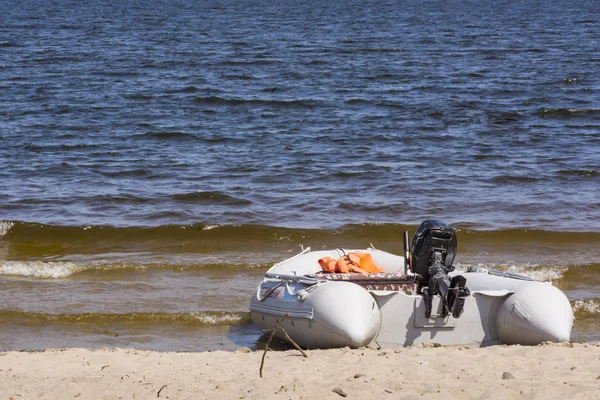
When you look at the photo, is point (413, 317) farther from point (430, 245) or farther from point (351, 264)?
point (351, 264)

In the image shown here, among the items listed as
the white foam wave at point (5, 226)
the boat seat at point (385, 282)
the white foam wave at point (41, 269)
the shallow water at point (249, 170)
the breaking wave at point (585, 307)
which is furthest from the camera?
the white foam wave at point (5, 226)

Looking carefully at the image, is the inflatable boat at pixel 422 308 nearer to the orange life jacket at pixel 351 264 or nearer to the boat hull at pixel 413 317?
the boat hull at pixel 413 317

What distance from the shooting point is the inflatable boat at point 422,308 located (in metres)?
7.68

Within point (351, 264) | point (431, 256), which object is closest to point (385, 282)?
point (431, 256)

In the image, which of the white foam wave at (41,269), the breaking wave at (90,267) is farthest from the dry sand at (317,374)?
the breaking wave at (90,267)

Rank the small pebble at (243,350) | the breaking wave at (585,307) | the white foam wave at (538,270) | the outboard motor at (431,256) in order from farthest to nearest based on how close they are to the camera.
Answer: the white foam wave at (538,270) < the breaking wave at (585,307) < the small pebble at (243,350) < the outboard motor at (431,256)

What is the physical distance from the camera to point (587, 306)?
979 cm

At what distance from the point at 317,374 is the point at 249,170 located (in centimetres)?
1008

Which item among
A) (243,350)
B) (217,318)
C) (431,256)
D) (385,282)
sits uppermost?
(431,256)

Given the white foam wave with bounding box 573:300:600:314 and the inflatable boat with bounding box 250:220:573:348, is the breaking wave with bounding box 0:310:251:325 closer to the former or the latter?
the inflatable boat with bounding box 250:220:573:348

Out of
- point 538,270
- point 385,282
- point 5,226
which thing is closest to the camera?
point 385,282

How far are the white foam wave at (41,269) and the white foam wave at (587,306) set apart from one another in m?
6.03

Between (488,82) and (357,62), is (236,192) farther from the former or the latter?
(357,62)

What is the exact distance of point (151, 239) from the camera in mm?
13023
